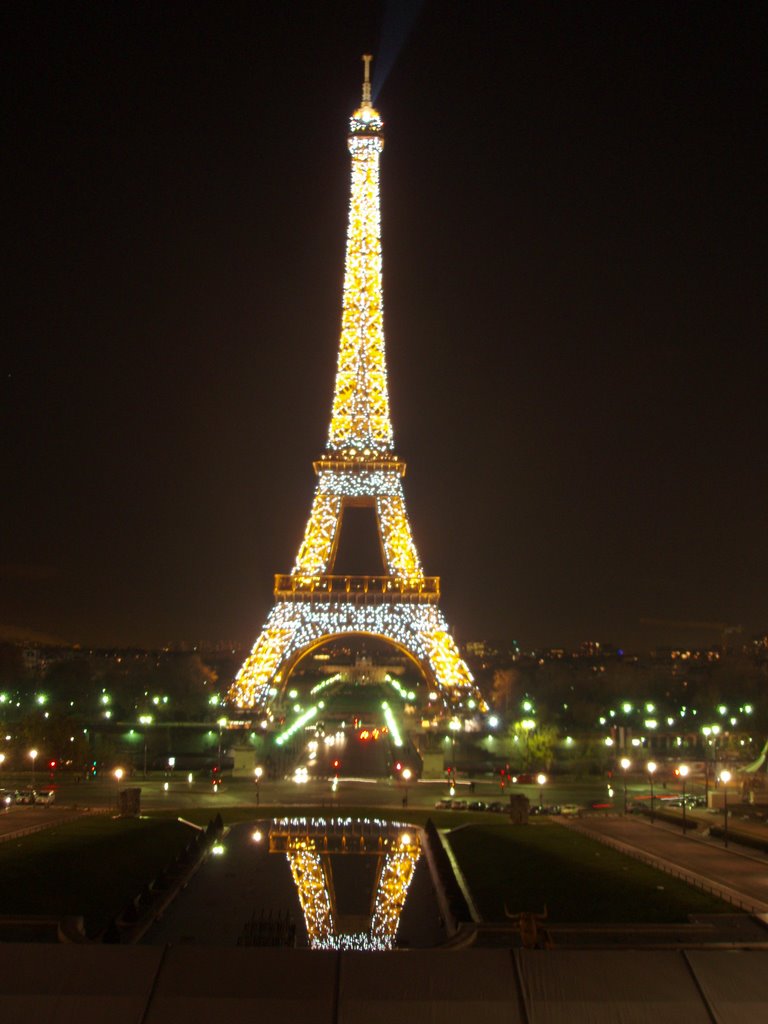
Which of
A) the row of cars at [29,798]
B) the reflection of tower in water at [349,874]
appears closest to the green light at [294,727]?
the row of cars at [29,798]

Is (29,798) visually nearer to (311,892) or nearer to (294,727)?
(311,892)

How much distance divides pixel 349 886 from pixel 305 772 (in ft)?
104

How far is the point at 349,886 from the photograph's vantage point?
30.2 metres

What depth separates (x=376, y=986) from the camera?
12.8 metres

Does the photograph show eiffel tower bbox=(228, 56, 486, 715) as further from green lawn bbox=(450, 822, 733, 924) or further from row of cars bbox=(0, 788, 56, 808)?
green lawn bbox=(450, 822, 733, 924)

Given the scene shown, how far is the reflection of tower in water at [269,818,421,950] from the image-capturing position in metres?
25.1

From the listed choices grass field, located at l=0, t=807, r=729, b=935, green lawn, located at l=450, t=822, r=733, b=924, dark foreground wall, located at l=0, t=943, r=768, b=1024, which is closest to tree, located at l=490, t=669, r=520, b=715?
grass field, located at l=0, t=807, r=729, b=935

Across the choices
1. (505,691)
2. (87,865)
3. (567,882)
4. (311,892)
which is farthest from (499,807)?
(505,691)

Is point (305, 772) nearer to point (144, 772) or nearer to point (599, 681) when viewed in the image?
point (144, 772)

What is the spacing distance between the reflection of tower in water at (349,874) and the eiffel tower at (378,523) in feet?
90.2

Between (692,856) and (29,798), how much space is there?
89.3 ft

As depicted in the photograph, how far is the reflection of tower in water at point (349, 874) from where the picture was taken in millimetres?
25125

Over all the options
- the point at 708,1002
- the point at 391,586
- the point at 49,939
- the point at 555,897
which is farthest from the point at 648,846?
the point at 391,586

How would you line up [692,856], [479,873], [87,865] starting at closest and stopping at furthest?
[87,865] < [479,873] < [692,856]
